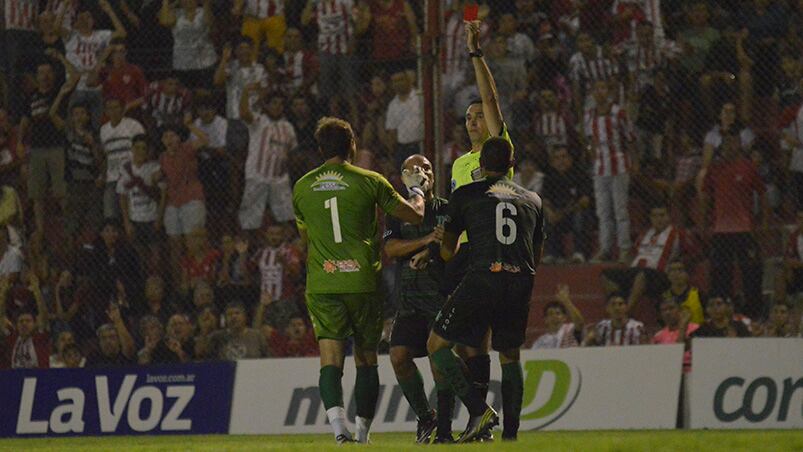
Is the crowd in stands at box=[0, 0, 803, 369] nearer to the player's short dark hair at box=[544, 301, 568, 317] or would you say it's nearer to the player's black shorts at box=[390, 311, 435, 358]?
the player's short dark hair at box=[544, 301, 568, 317]

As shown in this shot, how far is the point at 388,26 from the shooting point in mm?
16109

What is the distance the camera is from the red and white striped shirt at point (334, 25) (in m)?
16.2

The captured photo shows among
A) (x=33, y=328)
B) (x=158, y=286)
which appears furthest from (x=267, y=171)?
(x=33, y=328)

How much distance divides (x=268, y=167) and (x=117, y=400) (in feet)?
10.2

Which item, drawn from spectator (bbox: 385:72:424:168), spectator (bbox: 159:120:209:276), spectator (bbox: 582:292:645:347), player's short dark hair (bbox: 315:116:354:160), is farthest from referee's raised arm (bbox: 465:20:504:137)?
spectator (bbox: 159:120:209:276)

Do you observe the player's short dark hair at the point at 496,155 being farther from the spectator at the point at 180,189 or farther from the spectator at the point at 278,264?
the spectator at the point at 180,189

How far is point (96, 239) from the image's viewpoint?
15.9 metres

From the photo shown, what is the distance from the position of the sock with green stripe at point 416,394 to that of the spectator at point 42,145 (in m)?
7.05

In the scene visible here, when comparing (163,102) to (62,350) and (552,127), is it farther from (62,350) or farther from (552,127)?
(552,127)

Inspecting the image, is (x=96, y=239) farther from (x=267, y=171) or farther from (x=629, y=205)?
(x=629, y=205)

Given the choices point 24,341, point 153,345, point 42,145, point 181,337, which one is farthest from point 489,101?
point 42,145

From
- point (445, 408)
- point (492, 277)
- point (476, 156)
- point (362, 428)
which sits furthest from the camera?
point (476, 156)

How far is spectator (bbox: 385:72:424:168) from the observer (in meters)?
15.1

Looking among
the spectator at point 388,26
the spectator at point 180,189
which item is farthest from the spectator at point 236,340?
the spectator at point 388,26
